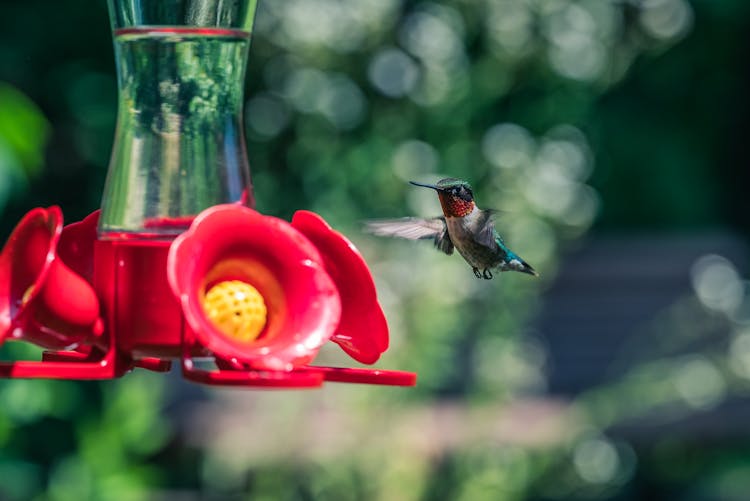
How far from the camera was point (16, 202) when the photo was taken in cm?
606

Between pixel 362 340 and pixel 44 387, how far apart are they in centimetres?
299

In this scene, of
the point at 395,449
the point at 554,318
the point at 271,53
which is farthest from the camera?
the point at 554,318

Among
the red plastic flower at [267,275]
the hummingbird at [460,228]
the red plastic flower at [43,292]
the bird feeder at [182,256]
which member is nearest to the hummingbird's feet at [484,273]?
the hummingbird at [460,228]

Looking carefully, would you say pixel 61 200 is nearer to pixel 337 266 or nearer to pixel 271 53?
pixel 271 53

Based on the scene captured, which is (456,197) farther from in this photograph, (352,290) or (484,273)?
(352,290)

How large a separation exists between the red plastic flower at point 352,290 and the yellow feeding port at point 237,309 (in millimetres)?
146

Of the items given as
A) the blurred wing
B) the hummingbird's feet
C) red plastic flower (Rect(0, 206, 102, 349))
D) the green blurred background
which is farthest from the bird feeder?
the green blurred background

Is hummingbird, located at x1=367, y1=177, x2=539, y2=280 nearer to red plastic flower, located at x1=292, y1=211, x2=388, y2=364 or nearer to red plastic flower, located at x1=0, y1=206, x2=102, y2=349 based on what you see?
red plastic flower, located at x1=292, y1=211, x2=388, y2=364

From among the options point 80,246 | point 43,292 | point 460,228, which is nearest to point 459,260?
point 460,228

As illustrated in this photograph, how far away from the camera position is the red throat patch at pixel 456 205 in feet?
8.13

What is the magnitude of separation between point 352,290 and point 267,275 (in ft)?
0.52

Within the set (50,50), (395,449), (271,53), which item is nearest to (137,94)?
(395,449)

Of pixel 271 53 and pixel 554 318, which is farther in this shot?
pixel 554 318

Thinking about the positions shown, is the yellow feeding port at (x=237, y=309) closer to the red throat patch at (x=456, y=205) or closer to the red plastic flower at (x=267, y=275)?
the red plastic flower at (x=267, y=275)
